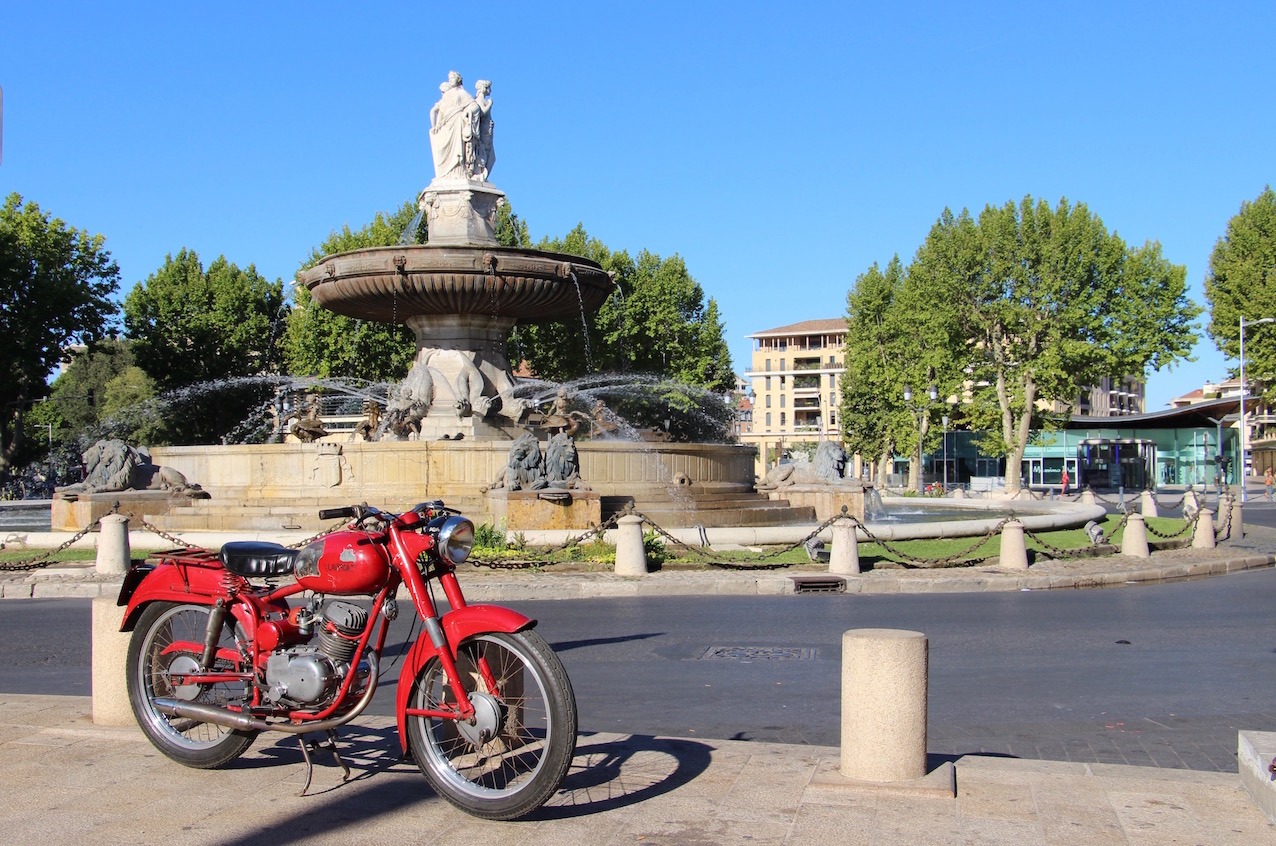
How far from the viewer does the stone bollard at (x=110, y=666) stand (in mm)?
6012

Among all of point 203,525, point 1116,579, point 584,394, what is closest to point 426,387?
point 203,525

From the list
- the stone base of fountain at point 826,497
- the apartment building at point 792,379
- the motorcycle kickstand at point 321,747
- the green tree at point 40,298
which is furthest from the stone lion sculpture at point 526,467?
the apartment building at point 792,379

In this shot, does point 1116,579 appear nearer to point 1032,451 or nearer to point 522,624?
point 522,624

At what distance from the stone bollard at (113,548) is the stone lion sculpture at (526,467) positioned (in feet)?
17.4

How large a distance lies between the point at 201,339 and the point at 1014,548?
45.5 m

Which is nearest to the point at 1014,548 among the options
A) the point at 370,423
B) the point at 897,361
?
the point at 370,423

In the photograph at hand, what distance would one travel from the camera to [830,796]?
484 cm

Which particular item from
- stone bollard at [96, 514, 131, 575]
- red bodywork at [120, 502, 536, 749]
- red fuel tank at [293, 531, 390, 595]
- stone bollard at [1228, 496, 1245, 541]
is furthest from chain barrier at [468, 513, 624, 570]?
stone bollard at [1228, 496, 1245, 541]

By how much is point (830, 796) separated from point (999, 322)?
4831 centimetres

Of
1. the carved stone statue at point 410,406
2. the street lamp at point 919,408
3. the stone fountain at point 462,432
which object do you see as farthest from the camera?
the street lamp at point 919,408

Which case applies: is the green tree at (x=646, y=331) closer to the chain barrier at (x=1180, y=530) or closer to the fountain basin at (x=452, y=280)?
the fountain basin at (x=452, y=280)

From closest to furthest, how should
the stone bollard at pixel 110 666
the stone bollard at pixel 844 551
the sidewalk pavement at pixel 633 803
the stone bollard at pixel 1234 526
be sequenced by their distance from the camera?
the sidewalk pavement at pixel 633 803 → the stone bollard at pixel 110 666 → the stone bollard at pixel 844 551 → the stone bollard at pixel 1234 526

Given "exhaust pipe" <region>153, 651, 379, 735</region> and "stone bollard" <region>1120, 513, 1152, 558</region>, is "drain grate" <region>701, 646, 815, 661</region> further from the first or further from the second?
"stone bollard" <region>1120, 513, 1152, 558</region>

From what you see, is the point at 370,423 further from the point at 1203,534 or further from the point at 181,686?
the point at 181,686
